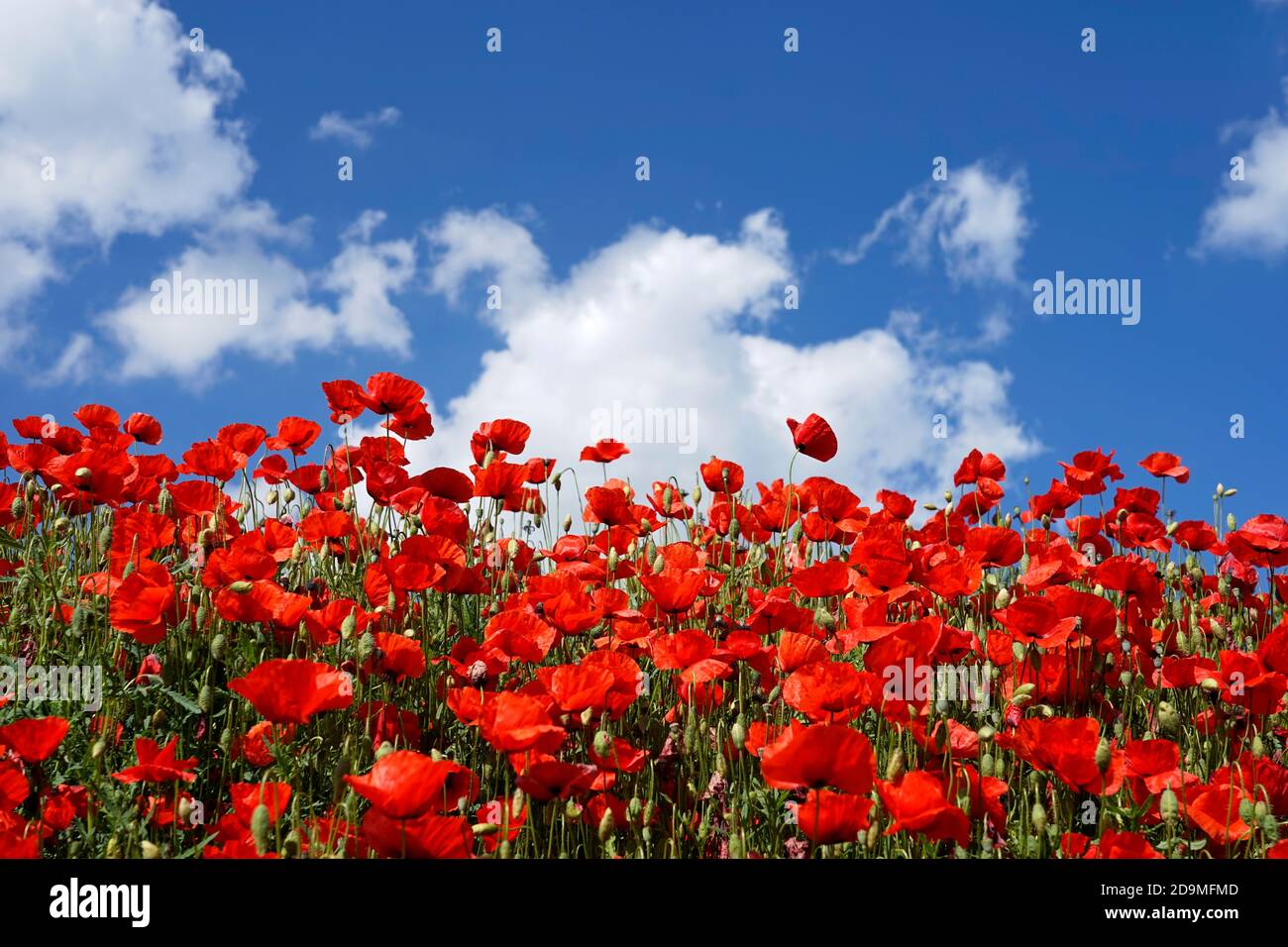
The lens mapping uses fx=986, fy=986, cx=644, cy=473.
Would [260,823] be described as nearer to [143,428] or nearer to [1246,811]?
[1246,811]

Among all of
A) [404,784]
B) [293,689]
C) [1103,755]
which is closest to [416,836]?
[404,784]

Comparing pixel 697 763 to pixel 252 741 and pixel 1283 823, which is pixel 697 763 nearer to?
pixel 252 741

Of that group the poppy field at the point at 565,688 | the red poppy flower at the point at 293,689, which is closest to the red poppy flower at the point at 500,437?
the poppy field at the point at 565,688

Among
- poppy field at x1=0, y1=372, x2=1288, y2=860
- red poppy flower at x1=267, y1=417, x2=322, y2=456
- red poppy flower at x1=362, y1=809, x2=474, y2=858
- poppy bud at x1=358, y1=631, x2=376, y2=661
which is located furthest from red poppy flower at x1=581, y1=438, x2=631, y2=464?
red poppy flower at x1=362, y1=809, x2=474, y2=858

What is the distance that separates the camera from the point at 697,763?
9.25ft

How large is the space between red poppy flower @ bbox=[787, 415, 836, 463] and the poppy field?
1 cm

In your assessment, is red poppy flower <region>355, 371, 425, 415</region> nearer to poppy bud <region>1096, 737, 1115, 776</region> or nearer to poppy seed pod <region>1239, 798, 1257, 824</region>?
poppy bud <region>1096, 737, 1115, 776</region>

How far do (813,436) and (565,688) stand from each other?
2.06m

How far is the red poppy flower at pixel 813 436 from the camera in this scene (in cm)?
393

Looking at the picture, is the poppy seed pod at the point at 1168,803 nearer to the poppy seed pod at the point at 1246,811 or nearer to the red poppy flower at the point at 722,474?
the poppy seed pod at the point at 1246,811

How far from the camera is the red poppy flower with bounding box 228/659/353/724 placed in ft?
6.40
